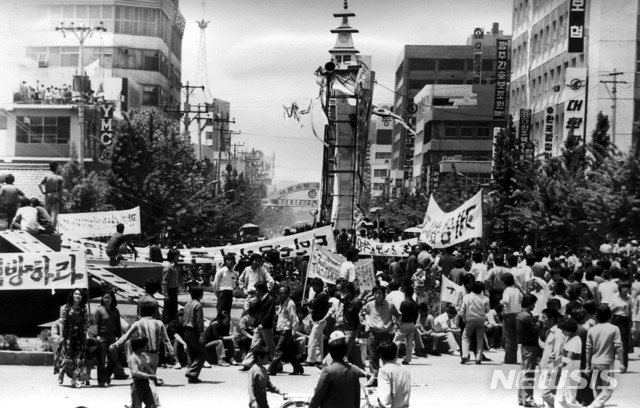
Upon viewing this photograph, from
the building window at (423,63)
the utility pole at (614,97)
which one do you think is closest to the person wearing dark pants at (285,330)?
the utility pole at (614,97)

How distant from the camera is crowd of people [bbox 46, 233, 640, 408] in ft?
45.7

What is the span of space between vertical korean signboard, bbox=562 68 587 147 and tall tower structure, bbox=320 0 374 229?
1801cm

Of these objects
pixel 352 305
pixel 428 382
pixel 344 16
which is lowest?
pixel 428 382

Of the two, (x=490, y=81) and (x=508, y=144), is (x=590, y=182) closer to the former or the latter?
(x=508, y=144)

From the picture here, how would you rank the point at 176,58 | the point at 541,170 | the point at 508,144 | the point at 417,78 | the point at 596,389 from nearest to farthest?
the point at 596,389, the point at 541,170, the point at 508,144, the point at 176,58, the point at 417,78

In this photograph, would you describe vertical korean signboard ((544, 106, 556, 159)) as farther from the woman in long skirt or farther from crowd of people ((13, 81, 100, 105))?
the woman in long skirt

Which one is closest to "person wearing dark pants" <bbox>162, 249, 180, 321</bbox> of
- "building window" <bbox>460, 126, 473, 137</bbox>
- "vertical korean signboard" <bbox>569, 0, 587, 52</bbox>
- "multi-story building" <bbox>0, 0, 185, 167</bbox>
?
"vertical korean signboard" <bbox>569, 0, 587, 52</bbox>

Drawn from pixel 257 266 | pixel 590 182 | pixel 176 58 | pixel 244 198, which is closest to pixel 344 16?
pixel 590 182

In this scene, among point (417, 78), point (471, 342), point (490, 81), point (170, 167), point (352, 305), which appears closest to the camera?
point (352, 305)

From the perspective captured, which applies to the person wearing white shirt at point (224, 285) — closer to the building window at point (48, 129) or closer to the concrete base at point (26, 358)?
the concrete base at point (26, 358)

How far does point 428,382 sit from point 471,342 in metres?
2.48

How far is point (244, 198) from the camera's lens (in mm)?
93062

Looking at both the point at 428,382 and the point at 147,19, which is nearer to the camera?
the point at 428,382

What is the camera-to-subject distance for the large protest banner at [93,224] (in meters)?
32.5
